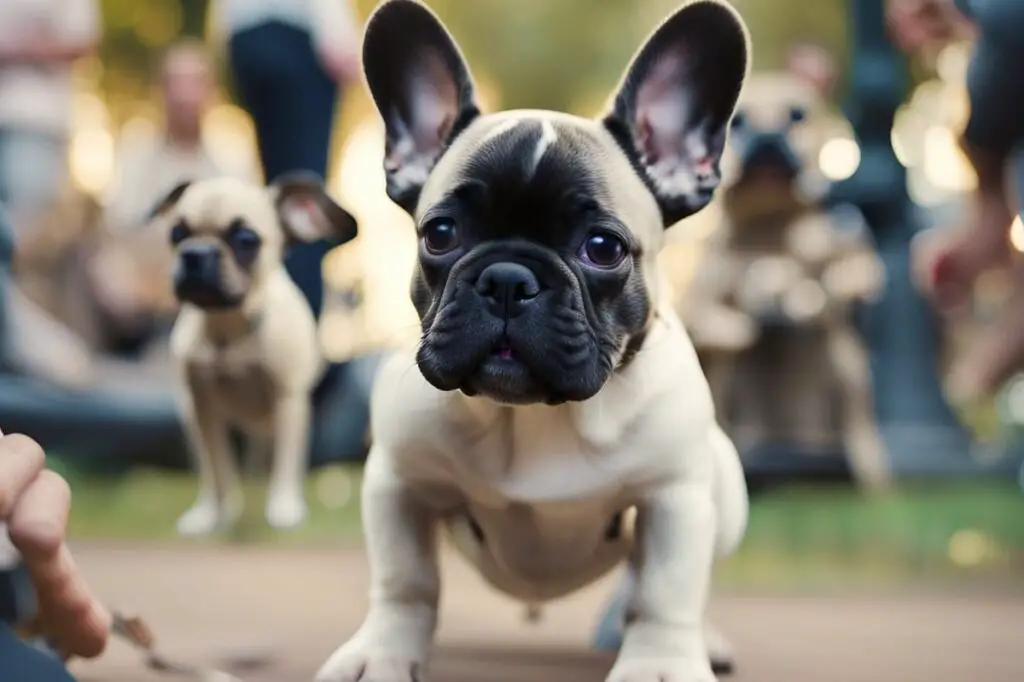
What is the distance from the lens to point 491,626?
2.11 meters

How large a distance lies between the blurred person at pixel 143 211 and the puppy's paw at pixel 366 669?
2.37m

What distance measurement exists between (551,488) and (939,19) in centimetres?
138

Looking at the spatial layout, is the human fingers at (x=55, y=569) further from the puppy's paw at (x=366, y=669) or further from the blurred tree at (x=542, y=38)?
the blurred tree at (x=542, y=38)

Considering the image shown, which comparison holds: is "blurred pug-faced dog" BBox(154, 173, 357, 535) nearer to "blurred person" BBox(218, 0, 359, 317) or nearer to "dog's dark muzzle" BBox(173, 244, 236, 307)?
"dog's dark muzzle" BBox(173, 244, 236, 307)

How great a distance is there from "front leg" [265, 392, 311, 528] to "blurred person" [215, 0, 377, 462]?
182 millimetres

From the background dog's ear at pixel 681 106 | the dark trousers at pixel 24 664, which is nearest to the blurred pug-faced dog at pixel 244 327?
the background dog's ear at pixel 681 106

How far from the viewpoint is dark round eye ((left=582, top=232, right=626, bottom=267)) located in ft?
4.38

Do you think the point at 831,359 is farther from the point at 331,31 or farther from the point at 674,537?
the point at 674,537

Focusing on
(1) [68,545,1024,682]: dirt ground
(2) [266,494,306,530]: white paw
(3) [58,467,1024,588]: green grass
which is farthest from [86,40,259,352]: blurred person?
(2) [266,494,306,530]: white paw

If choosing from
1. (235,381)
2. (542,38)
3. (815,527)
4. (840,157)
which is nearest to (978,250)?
(815,527)

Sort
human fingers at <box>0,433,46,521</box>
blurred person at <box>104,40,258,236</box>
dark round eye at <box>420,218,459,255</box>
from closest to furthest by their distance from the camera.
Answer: human fingers at <box>0,433,46,521</box>
dark round eye at <box>420,218,459,255</box>
blurred person at <box>104,40,258,236</box>

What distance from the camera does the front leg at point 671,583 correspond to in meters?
1.38

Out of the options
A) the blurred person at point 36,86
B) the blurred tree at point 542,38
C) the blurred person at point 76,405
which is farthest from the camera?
the blurred tree at point 542,38

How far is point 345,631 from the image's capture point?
196 centimetres
